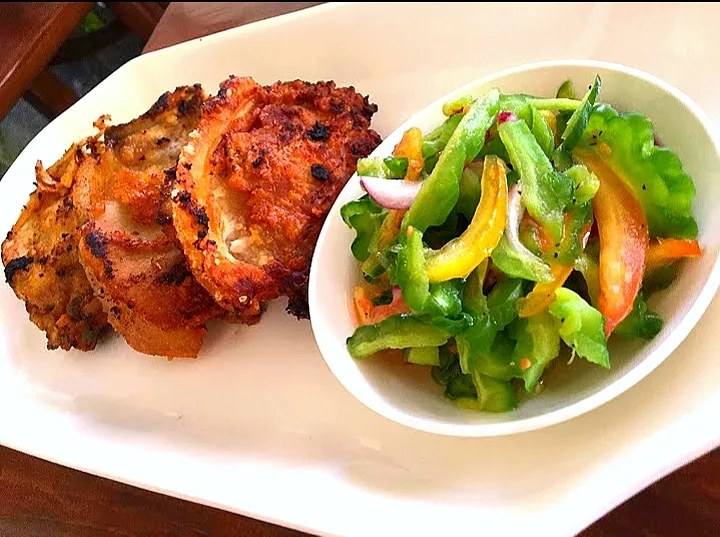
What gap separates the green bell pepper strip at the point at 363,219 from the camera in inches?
61.8

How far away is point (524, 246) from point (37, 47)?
71.5 inches

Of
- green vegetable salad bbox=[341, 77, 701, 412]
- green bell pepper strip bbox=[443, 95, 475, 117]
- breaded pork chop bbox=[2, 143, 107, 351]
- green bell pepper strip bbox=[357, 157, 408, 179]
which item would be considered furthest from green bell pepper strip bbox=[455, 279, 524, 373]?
breaded pork chop bbox=[2, 143, 107, 351]

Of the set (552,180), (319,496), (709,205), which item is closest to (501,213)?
(552,180)

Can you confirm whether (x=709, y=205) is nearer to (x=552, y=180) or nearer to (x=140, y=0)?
(x=552, y=180)

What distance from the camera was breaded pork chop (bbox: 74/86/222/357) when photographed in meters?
1.77

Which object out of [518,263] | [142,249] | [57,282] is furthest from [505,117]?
[57,282]

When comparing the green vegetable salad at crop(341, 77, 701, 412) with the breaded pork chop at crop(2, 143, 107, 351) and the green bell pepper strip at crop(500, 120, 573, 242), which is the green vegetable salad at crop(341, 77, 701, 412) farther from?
the breaded pork chop at crop(2, 143, 107, 351)

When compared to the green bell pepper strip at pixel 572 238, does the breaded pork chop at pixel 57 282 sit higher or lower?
lower

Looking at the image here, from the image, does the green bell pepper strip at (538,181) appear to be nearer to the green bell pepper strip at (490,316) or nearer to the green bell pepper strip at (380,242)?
the green bell pepper strip at (490,316)

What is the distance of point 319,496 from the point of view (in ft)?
5.01

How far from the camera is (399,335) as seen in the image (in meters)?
1.42

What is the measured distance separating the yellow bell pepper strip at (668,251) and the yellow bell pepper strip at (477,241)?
0.30 meters

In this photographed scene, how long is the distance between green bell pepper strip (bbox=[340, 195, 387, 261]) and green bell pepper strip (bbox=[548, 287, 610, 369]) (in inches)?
17.4

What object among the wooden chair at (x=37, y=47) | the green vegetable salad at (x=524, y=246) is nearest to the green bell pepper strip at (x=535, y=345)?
the green vegetable salad at (x=524, y=246)
